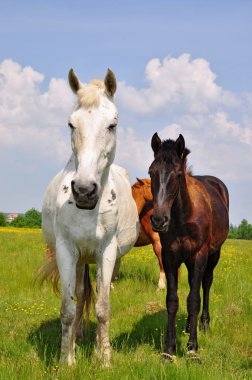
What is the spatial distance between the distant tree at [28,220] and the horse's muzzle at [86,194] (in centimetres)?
7162

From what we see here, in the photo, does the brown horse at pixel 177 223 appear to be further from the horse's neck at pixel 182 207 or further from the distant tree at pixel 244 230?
the distant tree at pixel 244 230

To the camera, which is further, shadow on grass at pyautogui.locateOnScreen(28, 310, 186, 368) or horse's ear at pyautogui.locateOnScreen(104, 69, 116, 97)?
shadow on grass at pyautogui.locateOnScreen(28, 310, 186, 368)

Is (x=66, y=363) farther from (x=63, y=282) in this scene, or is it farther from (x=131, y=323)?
(x=131, y=323)

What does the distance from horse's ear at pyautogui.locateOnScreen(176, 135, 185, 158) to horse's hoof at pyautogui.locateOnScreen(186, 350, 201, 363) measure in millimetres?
2194

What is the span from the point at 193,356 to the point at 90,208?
90.3 inches

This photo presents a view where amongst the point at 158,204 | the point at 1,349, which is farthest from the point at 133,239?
the point at 1,349

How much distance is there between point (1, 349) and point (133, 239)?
1.99m

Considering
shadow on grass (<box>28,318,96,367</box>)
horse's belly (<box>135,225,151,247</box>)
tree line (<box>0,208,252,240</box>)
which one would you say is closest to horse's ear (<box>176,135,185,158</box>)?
shadow on grass (<box>28,318,96,367</box>)

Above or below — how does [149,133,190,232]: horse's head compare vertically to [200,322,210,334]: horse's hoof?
above

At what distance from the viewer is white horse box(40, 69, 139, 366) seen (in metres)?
3.82

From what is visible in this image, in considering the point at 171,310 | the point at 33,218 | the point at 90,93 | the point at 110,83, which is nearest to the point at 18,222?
the point at 33,218

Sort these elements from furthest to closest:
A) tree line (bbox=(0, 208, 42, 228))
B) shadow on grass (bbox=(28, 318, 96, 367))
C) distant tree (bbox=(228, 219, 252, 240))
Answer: distant tree (bbox=(228, 219, 252, 240)) < tree line (bbox=(0, 208, 42, 228)) < shadow on grass (bbox=(28, 318, 96, 367))

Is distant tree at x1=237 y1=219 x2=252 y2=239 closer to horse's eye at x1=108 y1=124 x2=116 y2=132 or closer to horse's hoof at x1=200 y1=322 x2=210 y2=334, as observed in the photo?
horse's hoof at x1=200 y1=322 x2=210 y2=334

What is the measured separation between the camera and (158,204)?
4.64 meters
